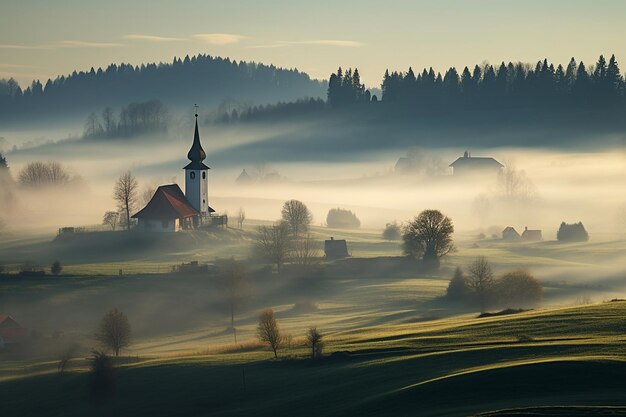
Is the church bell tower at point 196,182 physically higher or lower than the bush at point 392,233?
higher

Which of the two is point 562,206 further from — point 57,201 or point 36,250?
point 36,250

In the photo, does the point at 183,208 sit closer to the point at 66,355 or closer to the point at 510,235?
the point at 510,235

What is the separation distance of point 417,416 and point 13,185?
14407cm

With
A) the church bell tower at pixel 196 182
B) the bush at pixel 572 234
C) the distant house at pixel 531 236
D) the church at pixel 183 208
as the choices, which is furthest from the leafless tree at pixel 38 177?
the bush at pixel 572 234

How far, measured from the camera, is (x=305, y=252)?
114m

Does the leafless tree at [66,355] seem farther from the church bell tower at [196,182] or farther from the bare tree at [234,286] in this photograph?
the church bell tower at [196,182]

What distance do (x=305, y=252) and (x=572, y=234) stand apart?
4381 centimetres

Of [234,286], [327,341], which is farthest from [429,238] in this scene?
[327,341]

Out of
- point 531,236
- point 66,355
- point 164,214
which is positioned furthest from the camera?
point 531,236

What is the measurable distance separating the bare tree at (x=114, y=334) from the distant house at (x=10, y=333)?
7937 millimetres

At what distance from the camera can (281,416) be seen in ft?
183

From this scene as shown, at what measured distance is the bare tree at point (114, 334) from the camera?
259 feet

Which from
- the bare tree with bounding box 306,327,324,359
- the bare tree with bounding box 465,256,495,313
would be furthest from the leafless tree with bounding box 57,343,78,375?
the bare tree with bounding box 465,256,495,313

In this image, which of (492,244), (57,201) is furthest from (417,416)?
(57,201)
